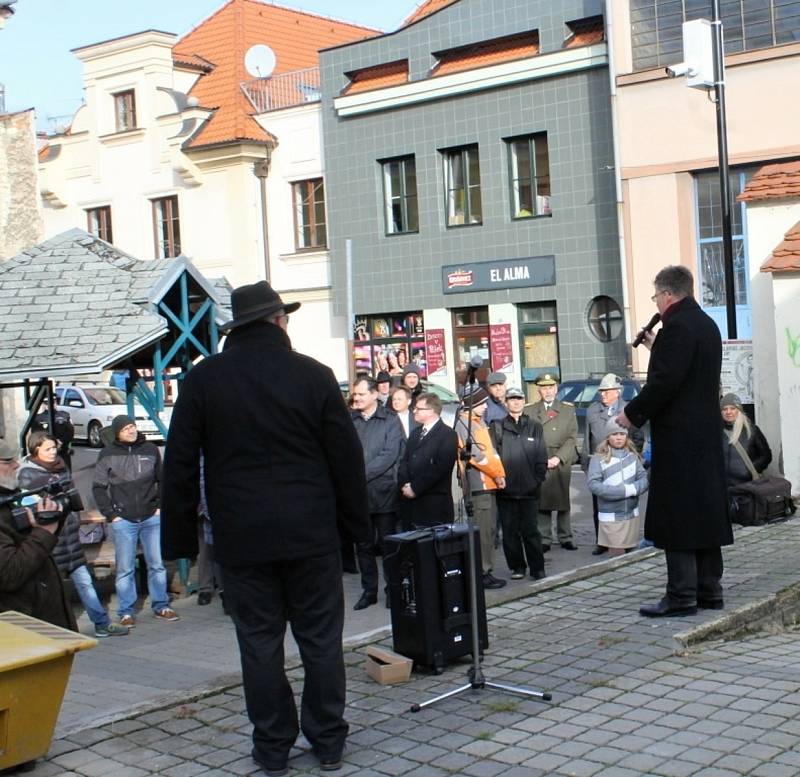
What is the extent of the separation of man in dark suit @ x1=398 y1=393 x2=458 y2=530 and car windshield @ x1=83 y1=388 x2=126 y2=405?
916 inches

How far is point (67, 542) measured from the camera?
31.5 ft

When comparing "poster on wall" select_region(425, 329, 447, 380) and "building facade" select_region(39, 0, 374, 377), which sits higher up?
"building facade" select_region(39, 0, 374, 377)

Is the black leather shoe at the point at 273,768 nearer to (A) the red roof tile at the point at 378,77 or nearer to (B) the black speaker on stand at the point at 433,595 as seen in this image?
(B) the black speaker on stand at the point at 433,595

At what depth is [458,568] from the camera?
285 inches

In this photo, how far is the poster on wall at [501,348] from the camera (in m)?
29.6

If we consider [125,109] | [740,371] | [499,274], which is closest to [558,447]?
[740,371]

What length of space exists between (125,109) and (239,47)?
3.68 m

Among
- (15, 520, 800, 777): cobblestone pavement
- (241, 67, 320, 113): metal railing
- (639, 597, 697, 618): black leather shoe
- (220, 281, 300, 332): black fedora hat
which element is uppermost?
(241, 67, 320, 113): metal railing

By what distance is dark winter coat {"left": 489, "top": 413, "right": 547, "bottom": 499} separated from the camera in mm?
10891

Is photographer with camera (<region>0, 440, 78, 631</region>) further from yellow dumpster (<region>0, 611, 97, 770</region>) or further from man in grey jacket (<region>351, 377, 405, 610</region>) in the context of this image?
man in grey jacket (<region>351, 377, 405, 610</region>)

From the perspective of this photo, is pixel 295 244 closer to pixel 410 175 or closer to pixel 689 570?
pixel 410 175

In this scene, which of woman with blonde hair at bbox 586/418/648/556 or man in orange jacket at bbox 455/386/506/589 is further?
woman with blonde hair at bbox 586/418/648/556

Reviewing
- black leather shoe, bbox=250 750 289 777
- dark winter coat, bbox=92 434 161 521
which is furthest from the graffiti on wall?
black leather shoe, bbox=250 750 289 777

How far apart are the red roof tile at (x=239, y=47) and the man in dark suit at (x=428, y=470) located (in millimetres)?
24178
